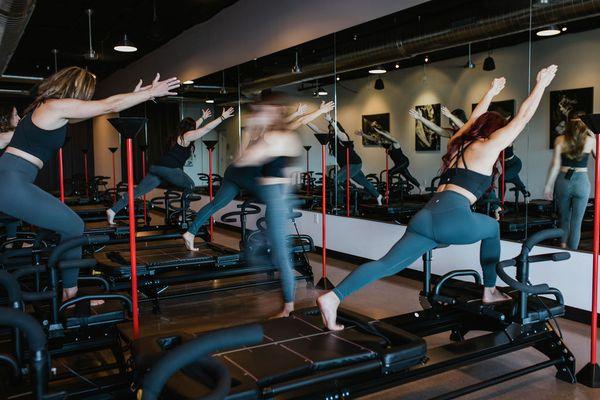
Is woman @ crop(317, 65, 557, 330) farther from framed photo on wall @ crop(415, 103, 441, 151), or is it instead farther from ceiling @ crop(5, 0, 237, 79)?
ceiling @ crop(5, 0, 237, 79)

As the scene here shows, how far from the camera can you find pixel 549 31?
13.8 ft

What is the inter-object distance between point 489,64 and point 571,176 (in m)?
1.31

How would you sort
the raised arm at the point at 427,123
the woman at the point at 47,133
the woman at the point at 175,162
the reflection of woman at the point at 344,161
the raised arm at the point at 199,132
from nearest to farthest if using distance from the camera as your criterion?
the woman at the point at 47,133 < the raised arm at the point at 427,123 < the raised arm at the point at 199,132 < the woman at the point at 175,162 < the reflection of woman at the point at 344,161

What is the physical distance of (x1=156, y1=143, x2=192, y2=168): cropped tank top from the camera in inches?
242

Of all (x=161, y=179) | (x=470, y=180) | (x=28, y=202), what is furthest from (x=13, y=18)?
(x=470, y=180)

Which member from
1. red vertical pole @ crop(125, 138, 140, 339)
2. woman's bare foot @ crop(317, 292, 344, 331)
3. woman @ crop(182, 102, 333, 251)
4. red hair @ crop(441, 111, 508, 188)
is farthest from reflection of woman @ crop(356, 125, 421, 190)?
red vertical pole @ crop(125, 138, 140, 339)

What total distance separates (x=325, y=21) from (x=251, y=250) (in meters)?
3.11

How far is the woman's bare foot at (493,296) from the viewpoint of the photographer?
10.2ft

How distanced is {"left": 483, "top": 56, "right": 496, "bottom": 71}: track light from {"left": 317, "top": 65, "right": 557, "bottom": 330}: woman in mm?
2003

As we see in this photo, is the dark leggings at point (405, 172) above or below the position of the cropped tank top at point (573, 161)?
below

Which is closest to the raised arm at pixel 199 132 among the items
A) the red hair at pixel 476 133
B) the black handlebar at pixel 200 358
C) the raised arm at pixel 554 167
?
the raised arm at pixel 554 167

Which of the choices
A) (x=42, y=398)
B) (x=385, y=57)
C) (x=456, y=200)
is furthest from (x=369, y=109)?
(x=42, y=398)

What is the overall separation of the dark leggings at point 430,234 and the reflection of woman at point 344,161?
11.7 feet

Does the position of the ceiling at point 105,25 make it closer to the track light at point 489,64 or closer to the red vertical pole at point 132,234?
the track light at point 489,64
